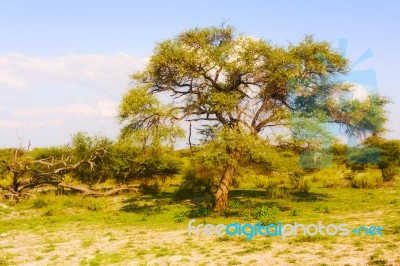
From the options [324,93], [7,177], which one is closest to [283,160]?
[324,93]

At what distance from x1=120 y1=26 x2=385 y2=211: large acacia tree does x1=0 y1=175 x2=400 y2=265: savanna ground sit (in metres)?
3.68

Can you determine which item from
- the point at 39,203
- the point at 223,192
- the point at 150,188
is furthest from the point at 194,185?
the point at 39,203

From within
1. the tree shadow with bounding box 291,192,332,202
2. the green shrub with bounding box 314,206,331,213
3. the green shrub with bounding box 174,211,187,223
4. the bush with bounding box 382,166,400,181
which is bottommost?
the green shrub with bounding box 174,211,187,223

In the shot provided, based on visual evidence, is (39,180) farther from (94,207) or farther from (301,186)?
(301,186)

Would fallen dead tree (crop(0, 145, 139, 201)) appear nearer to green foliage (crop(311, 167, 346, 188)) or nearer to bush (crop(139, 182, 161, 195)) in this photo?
bush (crop(139, 182, 161, 195))

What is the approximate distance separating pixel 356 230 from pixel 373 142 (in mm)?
17766

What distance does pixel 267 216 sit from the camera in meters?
17.1

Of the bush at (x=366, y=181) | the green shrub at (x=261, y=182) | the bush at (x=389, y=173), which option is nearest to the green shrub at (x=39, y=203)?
the green shrub at (x=261, y=182)

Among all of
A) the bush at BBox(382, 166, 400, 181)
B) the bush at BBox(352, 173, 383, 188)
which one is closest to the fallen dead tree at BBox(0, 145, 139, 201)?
the bush at BBox(352, 173, 383, 188)

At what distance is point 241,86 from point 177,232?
327 inches

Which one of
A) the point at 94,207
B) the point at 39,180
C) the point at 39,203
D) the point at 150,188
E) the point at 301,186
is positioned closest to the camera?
the point at 94,207

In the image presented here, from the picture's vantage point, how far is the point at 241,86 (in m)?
20.5

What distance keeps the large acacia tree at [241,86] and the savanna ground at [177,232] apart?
12.1 ft

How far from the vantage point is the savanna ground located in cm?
1112
